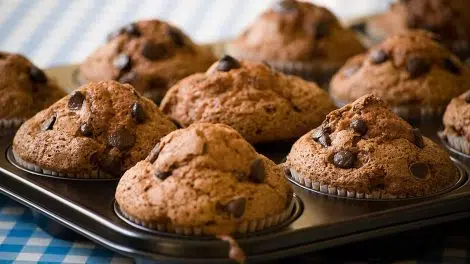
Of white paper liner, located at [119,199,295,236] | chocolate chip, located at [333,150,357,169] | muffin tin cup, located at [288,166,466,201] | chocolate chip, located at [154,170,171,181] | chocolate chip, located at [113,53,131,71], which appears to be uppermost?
chocolate chip, located at [154,170,171,181]

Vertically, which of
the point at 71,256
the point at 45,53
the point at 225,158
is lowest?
the point at 45,53

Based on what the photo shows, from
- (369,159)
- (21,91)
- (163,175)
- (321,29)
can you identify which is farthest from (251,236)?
A: (321,29)

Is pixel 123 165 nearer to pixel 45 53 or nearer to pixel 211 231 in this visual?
pixel 211 231

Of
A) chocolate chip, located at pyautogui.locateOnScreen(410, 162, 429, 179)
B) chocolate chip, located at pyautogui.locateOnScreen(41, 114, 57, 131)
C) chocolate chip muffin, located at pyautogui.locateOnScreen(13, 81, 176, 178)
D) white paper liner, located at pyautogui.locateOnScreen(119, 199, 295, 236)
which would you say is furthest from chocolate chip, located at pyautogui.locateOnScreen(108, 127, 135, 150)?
chocolate chip, located at pyautogui.locateOnScreen(410, 162, 429, 179)

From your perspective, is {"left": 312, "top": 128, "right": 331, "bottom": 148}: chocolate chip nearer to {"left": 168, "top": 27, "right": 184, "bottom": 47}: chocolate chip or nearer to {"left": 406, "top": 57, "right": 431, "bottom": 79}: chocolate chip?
{"left": 406, "top": 57, "right": 431, "bottom": 79}: chocolate chip

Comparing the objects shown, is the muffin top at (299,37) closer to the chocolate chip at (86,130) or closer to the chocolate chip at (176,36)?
the chocolate chip at (176,36)

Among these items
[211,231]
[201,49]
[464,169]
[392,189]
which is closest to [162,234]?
[211,231]
